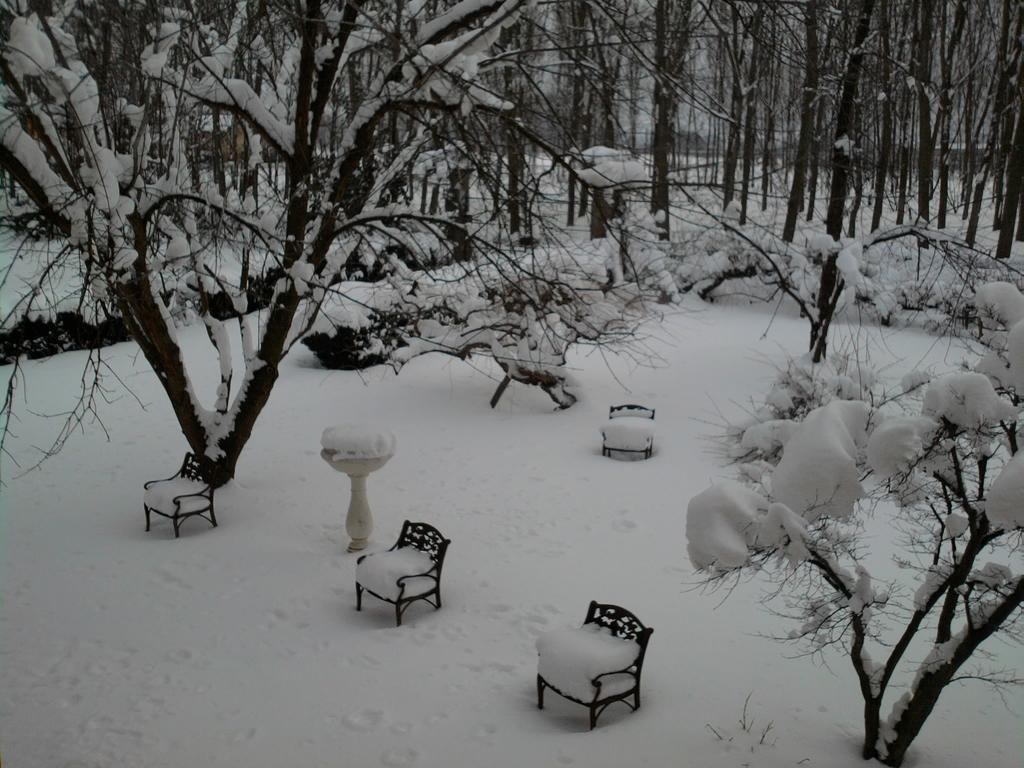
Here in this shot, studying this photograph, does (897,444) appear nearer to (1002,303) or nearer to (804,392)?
(1002,303)

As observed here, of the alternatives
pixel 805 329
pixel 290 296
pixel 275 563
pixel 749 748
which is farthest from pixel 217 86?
pixel 805 329

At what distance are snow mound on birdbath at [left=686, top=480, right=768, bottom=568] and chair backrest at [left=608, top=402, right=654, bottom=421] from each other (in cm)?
716

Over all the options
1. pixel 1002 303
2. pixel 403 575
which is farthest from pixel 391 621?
pixel 1002 303

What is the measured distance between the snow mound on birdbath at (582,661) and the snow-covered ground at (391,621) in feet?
0.81

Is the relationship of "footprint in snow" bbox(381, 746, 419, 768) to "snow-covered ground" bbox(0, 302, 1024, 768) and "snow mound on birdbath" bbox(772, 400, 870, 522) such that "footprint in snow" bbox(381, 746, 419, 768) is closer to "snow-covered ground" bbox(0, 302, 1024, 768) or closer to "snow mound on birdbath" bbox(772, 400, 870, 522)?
"snow-covered ground" bbox(0, 302, 1024, 768)

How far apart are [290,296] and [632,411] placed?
5351 mm

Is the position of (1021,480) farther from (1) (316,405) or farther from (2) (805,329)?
(2) (805,329)

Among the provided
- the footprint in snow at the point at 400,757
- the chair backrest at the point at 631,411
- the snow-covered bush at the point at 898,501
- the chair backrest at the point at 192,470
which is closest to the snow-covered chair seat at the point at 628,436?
the chair backrest at the point at 631,411

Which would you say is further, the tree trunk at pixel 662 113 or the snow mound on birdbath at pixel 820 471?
the tree trunk at pixel 662 113

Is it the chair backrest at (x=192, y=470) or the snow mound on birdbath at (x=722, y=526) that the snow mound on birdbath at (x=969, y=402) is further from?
the chair backrest at (x=192, y=470)

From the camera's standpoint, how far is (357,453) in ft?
24.1

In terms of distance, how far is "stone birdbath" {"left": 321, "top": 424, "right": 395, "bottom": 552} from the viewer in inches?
289

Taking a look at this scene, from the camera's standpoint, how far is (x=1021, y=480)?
3.35 meters

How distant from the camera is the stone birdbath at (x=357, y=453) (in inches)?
289
